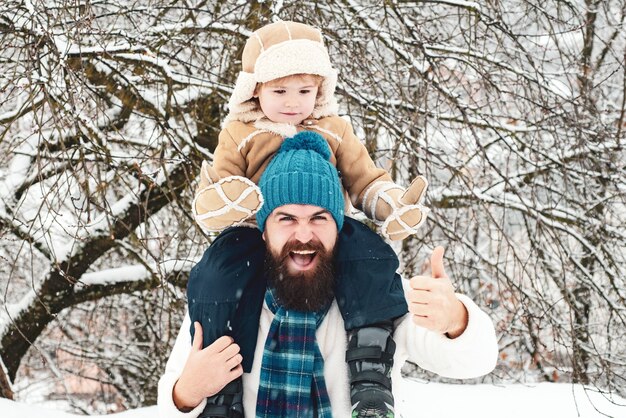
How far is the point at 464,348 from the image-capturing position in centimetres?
172

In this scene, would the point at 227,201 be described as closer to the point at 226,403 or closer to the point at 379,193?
the point at 379,193

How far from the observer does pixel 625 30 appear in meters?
4.69

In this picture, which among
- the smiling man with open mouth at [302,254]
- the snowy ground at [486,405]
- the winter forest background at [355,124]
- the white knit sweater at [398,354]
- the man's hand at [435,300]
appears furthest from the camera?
the snowy ground at [486,405]

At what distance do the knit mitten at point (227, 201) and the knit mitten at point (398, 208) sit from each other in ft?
1.18

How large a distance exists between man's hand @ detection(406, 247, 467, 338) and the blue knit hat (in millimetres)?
350

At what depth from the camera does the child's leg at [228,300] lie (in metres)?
1.84

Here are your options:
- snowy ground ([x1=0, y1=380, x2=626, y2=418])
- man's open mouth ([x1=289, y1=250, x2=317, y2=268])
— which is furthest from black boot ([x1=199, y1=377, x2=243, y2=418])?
snowy ground ([x1=0, y1=380, x2=626, y2=418])

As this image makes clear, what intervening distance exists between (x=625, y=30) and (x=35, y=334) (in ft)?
15.7

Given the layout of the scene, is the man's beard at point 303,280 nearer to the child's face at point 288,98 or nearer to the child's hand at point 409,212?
the child's hand at point 409,212

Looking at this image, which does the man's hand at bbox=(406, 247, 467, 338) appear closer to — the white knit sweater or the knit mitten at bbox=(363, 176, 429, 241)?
the white knit sweater

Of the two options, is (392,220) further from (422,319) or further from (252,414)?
(252,414)

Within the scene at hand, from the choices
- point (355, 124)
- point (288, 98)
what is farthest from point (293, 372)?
point (355, 124)

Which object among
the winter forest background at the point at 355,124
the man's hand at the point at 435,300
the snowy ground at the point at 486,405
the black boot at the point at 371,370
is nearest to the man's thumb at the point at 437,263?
the man's hand at the point at 435,300

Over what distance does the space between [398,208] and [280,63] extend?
1.72 feet
